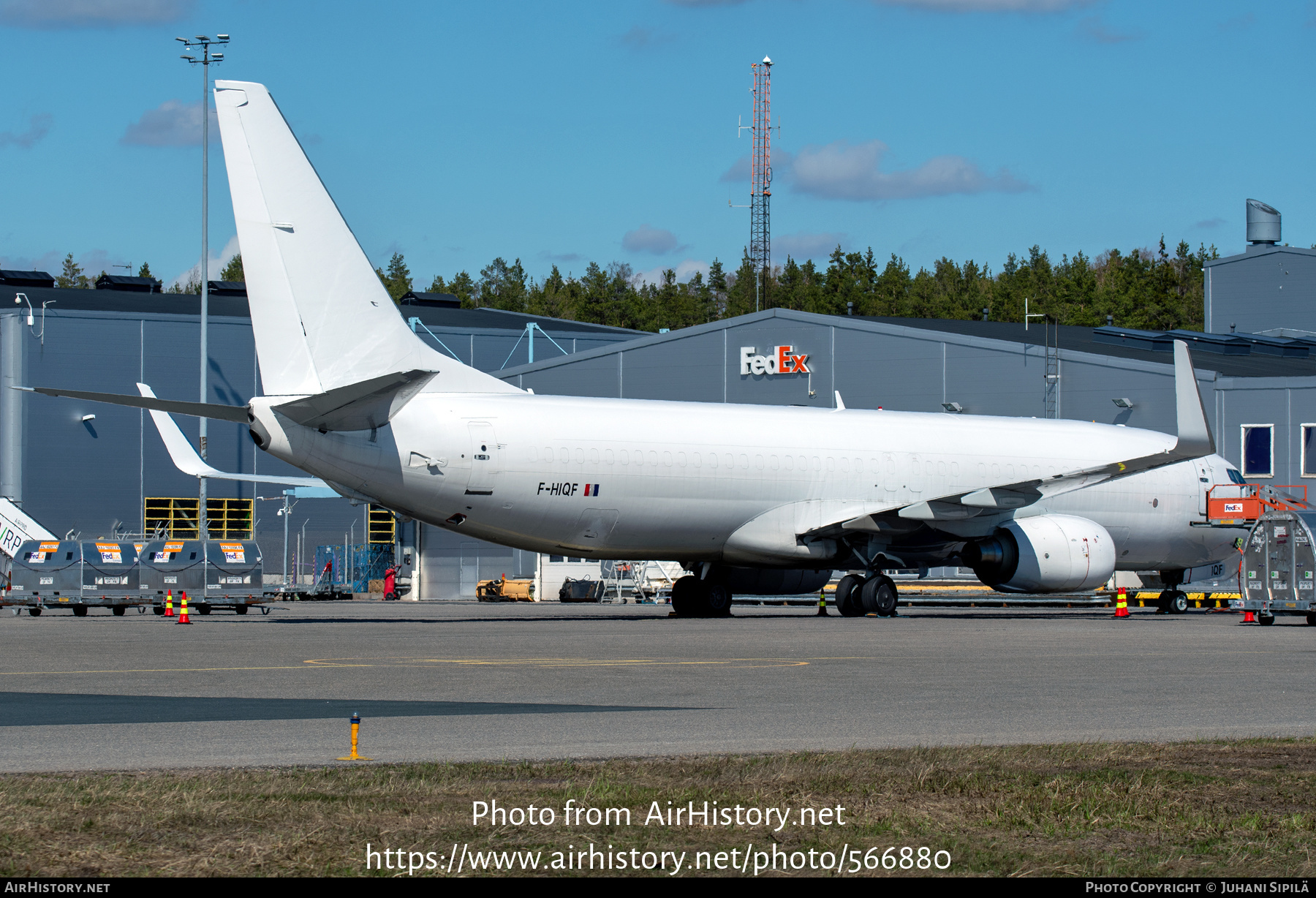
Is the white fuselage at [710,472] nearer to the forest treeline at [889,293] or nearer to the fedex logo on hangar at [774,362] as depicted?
the fedex logo on hangar at [774,362]

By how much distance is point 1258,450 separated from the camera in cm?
4531

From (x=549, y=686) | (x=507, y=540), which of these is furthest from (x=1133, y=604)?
(x=549, y=686)

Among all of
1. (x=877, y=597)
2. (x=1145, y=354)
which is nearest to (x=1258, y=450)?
(x=1145, y=354)

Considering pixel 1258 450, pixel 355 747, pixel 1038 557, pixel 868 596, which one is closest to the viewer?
pixel 355 747

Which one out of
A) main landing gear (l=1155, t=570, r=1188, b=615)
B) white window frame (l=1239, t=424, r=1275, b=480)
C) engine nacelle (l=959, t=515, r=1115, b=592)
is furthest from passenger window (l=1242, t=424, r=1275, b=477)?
engine nacelle (l=959, t=515, r=1115, b=592)

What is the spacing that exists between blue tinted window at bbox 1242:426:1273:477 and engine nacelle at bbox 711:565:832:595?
18.6 metres

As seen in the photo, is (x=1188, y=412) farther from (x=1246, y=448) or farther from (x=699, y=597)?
(x=1246, y=448)

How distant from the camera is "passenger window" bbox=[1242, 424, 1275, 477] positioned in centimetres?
4506

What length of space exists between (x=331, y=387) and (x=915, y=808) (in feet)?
64.0

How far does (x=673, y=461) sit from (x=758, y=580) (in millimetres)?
4958

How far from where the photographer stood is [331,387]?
84.9 ft

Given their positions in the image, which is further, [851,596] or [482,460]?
[851,596]

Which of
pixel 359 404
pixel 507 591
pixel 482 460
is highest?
pixel 359 404

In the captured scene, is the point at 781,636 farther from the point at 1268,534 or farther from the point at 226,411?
the point at 1268,534
